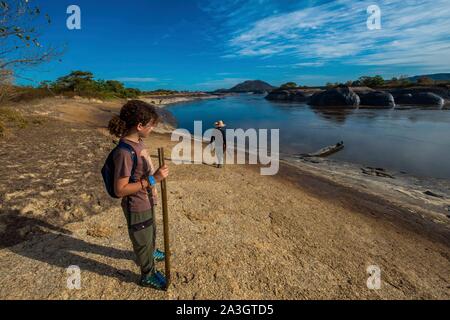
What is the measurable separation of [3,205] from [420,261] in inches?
351

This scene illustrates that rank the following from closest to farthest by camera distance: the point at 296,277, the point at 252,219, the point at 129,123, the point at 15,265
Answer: the point at 129,123 < the point at 15,265 < the point at 296,277 < the point at 252,219

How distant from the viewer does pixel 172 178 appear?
27.7 feet

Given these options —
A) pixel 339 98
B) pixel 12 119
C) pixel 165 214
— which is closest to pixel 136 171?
pixel 165 214

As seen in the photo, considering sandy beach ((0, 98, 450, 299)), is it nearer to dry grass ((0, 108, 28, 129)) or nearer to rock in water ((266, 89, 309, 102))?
dry grass ((0, 108, 28, 129))

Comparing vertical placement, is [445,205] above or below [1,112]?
below

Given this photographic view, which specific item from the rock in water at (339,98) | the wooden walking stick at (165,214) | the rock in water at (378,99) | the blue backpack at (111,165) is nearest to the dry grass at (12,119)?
the blue backpack at (111,165)

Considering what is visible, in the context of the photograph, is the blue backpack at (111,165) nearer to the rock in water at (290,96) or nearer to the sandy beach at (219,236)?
the sandy beach at (219,236)

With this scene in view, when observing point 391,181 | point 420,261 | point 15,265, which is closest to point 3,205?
point 15,265

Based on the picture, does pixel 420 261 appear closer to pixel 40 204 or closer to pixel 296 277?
pixel 296 277

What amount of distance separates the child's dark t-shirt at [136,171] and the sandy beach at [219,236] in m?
1.51

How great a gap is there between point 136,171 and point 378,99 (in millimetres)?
68467

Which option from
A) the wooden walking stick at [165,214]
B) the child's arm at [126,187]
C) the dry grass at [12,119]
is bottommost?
the wooden walking stick at [165,214]

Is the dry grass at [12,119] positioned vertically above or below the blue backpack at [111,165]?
above

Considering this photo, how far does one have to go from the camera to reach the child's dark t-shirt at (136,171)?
2479 millimetres
